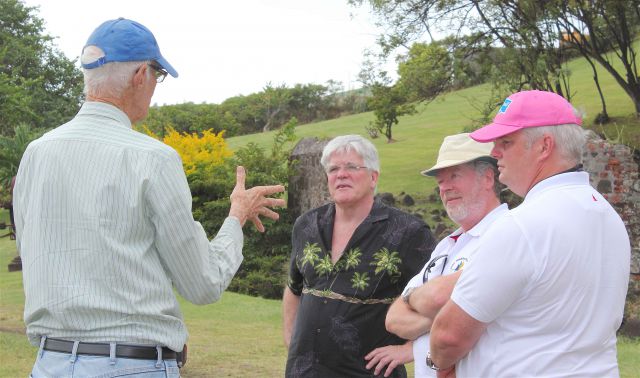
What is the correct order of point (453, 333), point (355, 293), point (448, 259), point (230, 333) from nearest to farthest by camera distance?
point (453, 333), point (448, 259), point (355, 293), point (230, 333)

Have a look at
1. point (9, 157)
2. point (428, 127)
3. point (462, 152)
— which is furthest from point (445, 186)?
point (428, 127)

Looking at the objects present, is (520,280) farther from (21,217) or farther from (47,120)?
(47,120)

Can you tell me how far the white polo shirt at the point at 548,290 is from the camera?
8.95 ft

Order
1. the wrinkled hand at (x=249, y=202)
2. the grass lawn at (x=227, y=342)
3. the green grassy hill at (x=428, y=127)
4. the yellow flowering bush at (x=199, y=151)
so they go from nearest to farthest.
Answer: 1. the wrinkled hand at (x=249, y=202)
2. the grass lawn at (x=227, y=342)
3. the yellow flowering bush at (x=199, y=151)
4. the green grassy hill at (x=428, y=127)

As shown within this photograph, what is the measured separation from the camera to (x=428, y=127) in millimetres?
40031

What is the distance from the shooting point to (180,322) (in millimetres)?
3182

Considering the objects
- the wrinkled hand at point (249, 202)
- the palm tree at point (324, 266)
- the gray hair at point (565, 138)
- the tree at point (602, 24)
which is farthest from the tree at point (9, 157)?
the gray hair at point (565, 138)

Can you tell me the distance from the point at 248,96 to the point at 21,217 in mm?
50047

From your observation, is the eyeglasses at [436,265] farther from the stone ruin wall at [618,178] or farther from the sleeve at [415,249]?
the stone ruin wall at [618,178]

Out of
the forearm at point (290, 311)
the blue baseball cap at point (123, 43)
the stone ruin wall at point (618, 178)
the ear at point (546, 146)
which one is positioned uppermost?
the blue baseball cap at point (123, 43)

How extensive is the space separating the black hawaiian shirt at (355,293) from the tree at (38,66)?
38418 mm

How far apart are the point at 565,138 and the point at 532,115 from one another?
0.14 metres

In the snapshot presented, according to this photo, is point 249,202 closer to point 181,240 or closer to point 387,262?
point 181,240

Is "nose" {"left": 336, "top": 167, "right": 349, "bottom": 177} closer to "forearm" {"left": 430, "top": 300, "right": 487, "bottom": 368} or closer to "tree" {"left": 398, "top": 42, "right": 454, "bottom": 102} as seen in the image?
"forearm" {"left": 430, "top": 300, "right": 487, "bottom": 368}
